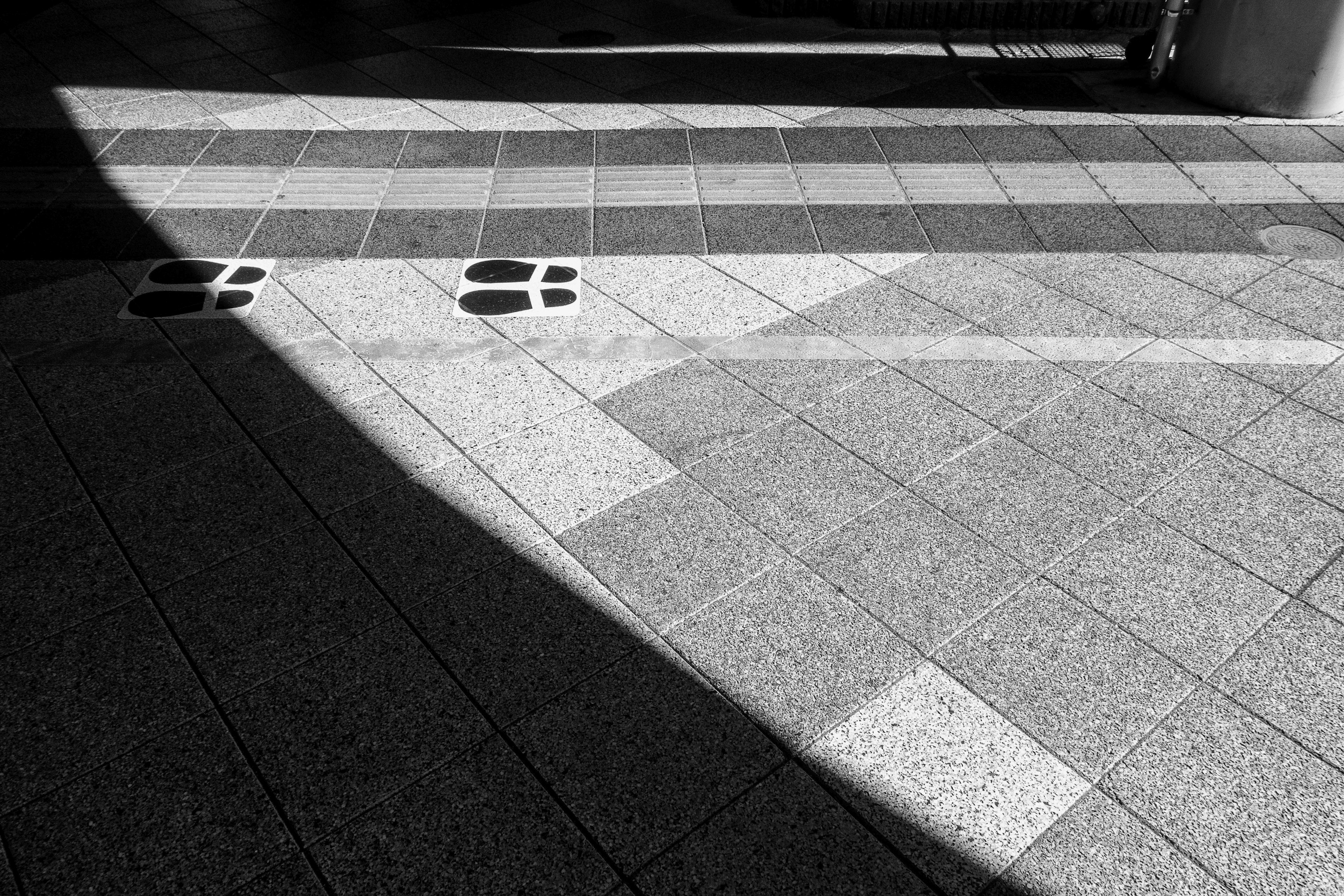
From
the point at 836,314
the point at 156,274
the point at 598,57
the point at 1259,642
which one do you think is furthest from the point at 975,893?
the point at 598,57

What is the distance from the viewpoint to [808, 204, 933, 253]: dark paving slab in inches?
278

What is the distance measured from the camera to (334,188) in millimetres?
7910

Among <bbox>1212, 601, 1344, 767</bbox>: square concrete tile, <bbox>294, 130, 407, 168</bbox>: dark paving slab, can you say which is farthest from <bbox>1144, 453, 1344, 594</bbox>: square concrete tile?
<bbox>294, 130, 407, 168</bbox>: dark paving slab

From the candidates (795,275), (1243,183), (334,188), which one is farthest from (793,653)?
(1243,183)

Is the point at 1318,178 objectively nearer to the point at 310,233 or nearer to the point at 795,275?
the point at 795,275

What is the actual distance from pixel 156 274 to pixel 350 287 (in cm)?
122

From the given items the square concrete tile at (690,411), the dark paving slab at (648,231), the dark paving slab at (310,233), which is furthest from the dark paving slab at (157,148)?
the square concrete tile at (690,411)

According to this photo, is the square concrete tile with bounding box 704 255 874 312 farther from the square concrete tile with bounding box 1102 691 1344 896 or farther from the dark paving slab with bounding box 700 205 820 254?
the square concrete tile with bounding box 1102 691 1344 896

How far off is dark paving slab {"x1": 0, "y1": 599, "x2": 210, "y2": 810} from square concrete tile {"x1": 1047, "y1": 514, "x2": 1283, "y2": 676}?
339cm

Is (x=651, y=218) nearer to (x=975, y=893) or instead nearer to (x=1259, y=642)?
(x=1259, y=642)

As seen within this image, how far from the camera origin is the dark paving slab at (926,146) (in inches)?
328

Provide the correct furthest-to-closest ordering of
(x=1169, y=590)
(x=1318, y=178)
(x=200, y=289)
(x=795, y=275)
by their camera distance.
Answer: (x=1318, y=178)
(x=795, y=275)
(x=200, y=289)
(x=1169, y=590)

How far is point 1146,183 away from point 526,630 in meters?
6.09

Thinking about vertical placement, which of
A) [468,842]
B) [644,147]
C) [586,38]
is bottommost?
[468,842]
